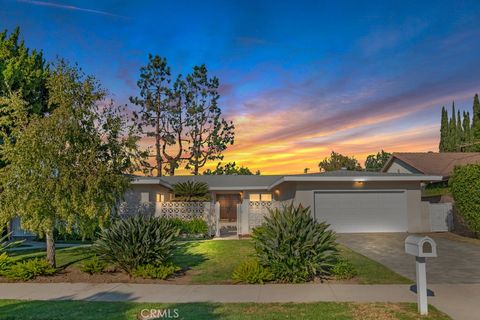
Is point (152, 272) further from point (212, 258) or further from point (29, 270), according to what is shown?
point (212, 258)

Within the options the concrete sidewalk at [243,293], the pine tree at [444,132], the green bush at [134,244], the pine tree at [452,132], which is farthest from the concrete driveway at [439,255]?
the pine tree at [444,132]

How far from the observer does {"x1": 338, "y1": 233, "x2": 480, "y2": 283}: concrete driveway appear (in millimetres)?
9602

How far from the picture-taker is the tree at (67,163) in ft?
31.8

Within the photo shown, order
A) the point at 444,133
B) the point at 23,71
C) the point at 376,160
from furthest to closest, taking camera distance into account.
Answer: the point at 376,160 < the point at 444,133 < the point at 23,71

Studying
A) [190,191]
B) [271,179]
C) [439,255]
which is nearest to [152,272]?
[439,255]

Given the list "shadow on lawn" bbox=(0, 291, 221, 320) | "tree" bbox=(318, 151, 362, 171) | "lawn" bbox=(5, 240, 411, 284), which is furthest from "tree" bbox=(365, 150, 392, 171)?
"shadow on lawn" bbox=(0, 291, 221, 320)

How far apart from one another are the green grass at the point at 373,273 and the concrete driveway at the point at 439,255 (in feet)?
1.09

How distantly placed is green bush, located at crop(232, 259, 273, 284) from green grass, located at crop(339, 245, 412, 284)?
86.3 inches

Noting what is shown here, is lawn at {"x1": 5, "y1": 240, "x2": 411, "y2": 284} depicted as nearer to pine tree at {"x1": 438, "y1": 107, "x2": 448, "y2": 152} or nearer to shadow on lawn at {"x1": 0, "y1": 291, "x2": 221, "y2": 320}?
shadow on lawn at {"x1": 0, "y1": 291, "x2": 221, "y2": 320}

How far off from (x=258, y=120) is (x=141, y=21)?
1098 centimetres

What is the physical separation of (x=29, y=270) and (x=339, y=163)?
158 ft

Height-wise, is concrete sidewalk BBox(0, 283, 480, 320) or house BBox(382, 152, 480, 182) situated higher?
house BBox(382, 152, 480, 182)

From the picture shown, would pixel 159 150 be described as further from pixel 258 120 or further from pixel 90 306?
pixel 90 306

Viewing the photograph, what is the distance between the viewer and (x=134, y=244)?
966 centimetres
